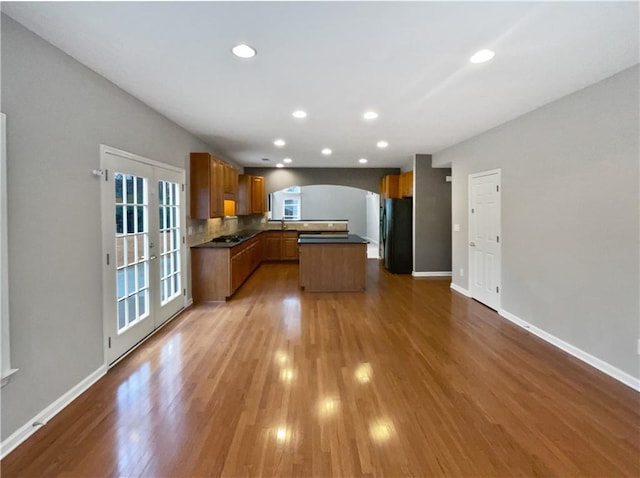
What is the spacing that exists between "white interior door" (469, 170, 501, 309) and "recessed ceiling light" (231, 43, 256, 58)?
363cm

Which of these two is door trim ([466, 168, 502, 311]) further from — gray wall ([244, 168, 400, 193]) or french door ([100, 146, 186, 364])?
french door ([100, 146, 186, 364])

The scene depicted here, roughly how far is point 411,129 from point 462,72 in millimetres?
2025

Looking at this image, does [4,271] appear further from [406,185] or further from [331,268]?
[406,185]

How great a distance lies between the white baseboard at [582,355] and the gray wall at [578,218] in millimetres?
44

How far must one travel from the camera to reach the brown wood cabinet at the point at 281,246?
9430 mm

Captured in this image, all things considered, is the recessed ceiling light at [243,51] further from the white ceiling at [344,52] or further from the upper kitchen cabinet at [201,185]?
the upper kitchen cabinet at [201,185]

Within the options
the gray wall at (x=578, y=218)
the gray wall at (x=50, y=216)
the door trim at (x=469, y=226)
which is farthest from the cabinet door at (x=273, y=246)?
the gray wall at (x=50, y=216)

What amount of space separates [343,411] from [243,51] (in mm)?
2662

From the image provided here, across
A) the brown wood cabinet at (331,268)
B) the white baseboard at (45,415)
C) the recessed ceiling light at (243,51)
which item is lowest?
the white baseboard at (45,415)

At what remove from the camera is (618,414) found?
2316 mm

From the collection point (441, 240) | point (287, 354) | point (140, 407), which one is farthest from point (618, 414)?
point (441, 240)

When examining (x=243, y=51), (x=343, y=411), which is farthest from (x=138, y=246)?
(x=343, y=411)

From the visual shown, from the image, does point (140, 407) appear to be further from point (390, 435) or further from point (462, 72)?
point (462, 72)

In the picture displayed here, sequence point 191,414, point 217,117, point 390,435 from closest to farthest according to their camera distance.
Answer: point 390,435
point 191,414
point 217,117
